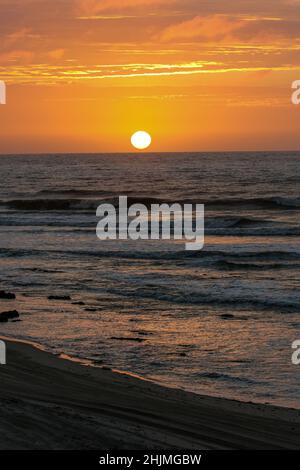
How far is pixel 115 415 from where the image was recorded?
340 inches

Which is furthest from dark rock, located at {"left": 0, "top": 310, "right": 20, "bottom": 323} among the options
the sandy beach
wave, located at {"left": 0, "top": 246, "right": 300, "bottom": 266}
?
wave, located at {"left": 0, "top": 246, "right": 300, "bottom": 266}

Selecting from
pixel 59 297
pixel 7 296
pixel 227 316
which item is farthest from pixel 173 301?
pixel 7 296

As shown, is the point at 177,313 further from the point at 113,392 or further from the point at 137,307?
the point at 113,392

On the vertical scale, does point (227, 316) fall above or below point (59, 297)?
below

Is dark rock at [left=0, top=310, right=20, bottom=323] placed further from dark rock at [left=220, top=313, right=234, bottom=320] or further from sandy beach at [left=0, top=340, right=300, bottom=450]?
dark rock at [left=220, top=313, right=234, bottom=320]

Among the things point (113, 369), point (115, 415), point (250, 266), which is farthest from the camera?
point (250, 266)

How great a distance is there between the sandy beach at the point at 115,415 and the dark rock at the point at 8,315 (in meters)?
3.77

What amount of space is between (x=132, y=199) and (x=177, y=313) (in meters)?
43.9

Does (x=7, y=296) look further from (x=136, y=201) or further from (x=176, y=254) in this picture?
(x=136, y=201)

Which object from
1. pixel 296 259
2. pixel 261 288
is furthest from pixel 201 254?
pixel 261 288

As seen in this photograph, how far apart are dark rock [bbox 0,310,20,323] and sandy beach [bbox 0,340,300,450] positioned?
377 centimetres

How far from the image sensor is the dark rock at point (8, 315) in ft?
50.5

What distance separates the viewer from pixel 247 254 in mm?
27922

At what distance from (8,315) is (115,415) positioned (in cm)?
744
